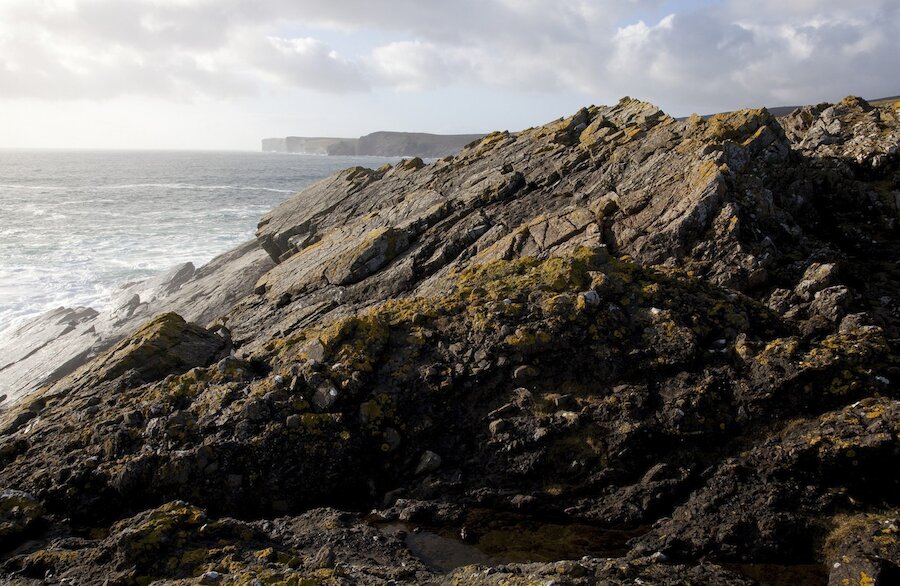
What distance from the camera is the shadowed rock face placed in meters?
6.89

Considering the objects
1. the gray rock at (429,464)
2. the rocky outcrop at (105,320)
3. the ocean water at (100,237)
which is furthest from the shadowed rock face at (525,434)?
the ocean water at (100,237)

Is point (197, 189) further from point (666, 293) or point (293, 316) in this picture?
point (666, 293)

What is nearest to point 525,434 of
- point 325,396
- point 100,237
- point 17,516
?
point 325,396

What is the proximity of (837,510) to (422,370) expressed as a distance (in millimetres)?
6422

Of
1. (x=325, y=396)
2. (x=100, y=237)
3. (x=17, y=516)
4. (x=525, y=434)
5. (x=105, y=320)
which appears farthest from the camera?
(x=100, y=237)

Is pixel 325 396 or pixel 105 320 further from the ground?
pixel 325 396

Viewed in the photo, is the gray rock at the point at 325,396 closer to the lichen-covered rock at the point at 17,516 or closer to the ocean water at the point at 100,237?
the lichen-covered rock at the point at 17,516

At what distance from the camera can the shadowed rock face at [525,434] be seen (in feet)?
22.6

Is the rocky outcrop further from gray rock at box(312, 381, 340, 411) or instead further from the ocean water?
gray rock at box(312, 381, 340, 411)

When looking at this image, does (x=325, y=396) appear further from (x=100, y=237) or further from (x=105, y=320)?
(x=100, y=237)

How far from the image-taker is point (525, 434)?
8.87m

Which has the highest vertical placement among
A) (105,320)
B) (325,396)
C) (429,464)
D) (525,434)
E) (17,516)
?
(325,396)

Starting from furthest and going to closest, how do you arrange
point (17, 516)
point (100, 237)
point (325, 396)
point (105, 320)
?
point (100, 237) < point (105, 320) < point (325, 396) < point (17, 516)

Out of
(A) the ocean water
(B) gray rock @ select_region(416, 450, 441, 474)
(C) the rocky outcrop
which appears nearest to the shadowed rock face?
(B) gray rock @ select_region(416, 450, 441, 474)
